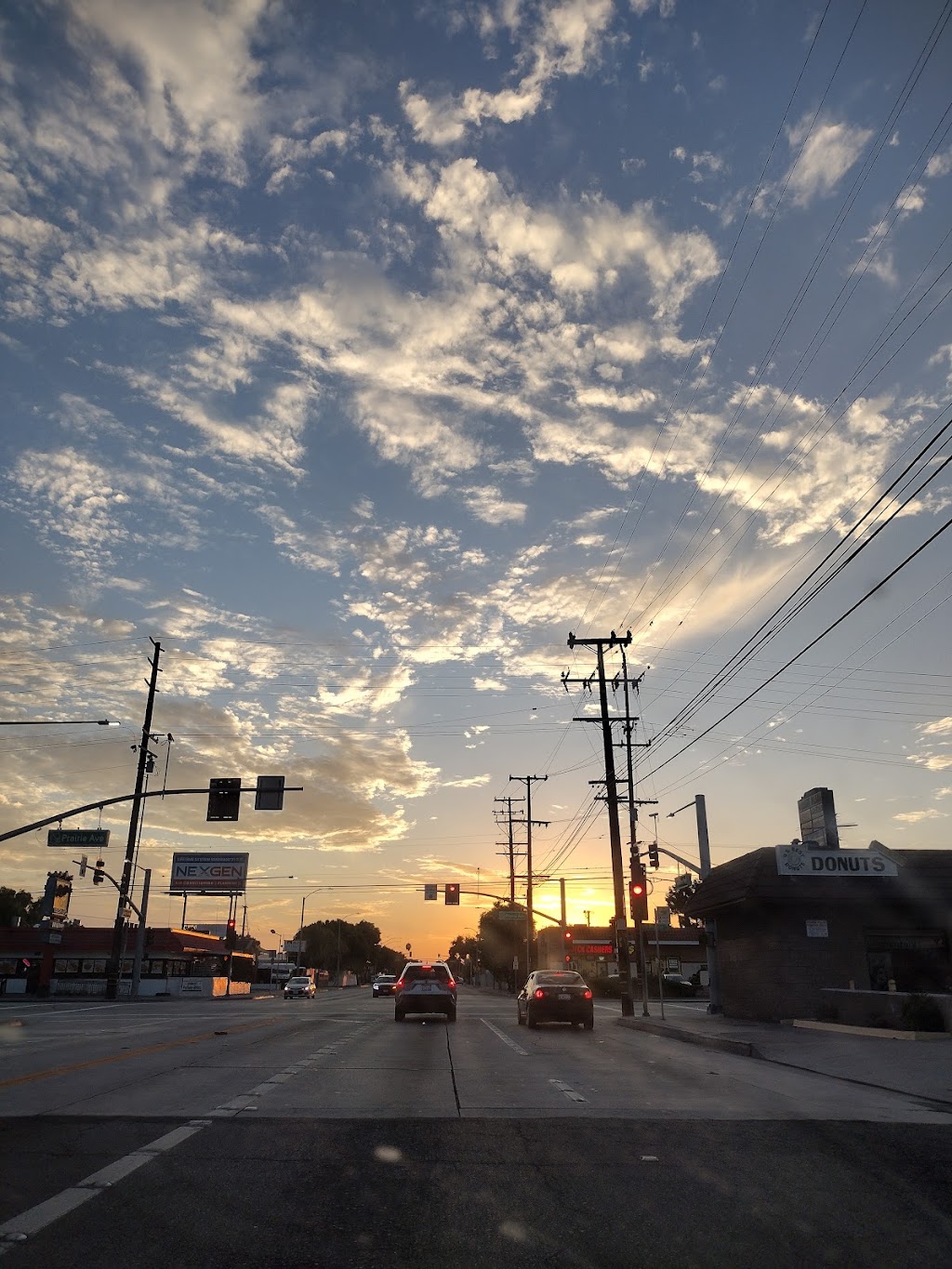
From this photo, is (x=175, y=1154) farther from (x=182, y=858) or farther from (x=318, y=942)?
(x=318, y=942)

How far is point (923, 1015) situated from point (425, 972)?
639 inches

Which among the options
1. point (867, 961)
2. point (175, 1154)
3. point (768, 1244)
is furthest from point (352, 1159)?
point (867, 961)

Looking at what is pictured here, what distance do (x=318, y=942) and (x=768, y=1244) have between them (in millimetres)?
181791

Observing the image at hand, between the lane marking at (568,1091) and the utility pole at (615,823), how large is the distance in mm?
22072

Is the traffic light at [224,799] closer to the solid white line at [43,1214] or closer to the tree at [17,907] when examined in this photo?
the solid white line at [43,1214]

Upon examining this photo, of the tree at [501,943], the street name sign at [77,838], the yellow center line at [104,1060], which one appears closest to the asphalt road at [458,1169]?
the yellow center line at [104,1060]

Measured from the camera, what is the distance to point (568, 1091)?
12383mm

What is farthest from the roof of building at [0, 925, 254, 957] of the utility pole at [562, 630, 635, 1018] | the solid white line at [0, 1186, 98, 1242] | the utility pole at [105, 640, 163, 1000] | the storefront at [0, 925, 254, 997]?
the solid white line at [0, 1186, 98, 1242]

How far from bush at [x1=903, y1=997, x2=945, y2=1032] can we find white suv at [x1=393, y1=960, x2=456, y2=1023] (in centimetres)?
1470

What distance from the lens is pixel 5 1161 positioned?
7391mm

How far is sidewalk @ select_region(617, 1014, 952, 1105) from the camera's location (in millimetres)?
13781

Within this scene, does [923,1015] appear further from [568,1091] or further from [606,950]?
[606,950]

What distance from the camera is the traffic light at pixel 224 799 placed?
27188 millimetres

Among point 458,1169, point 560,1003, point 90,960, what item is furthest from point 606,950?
point 458,1169
